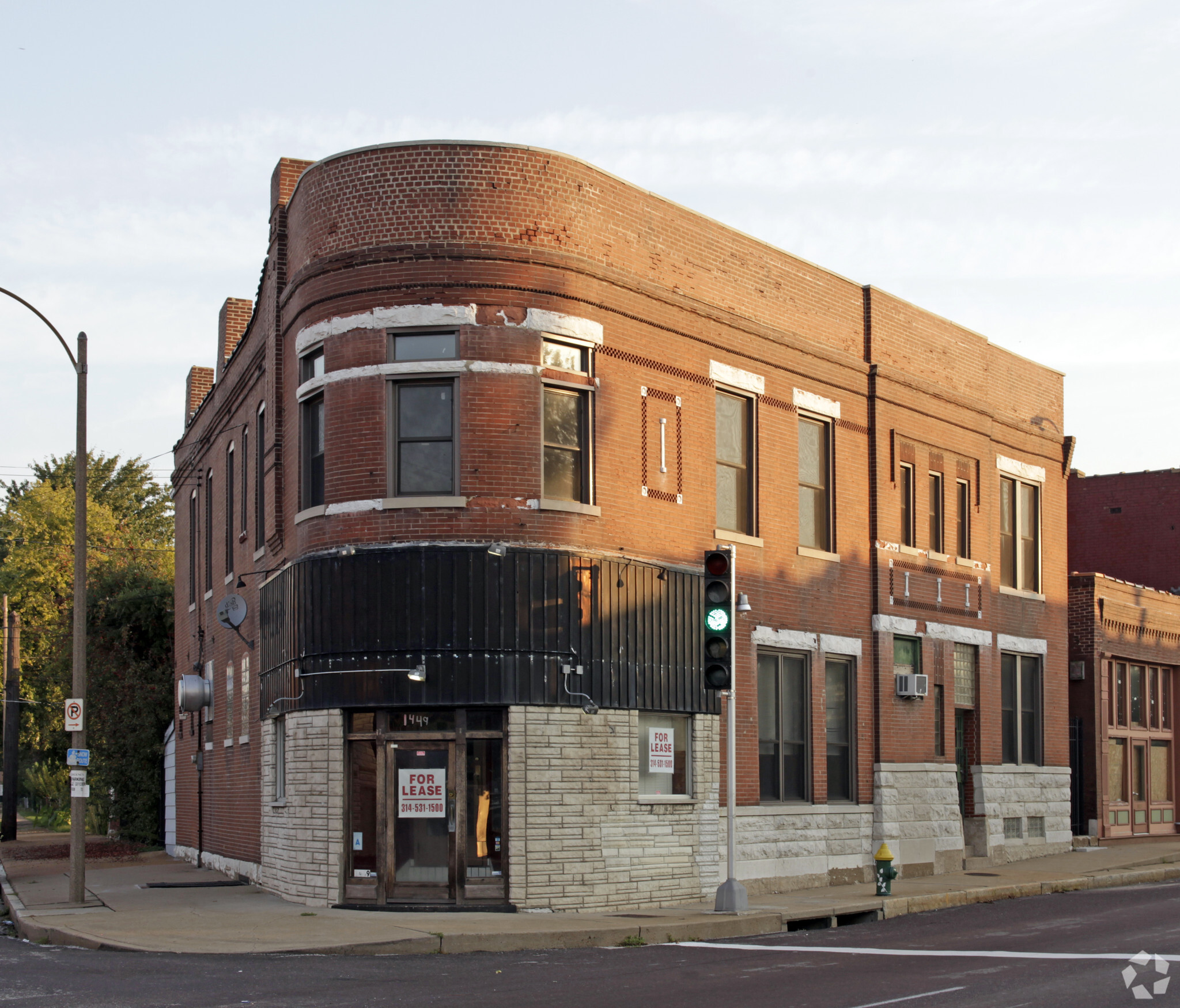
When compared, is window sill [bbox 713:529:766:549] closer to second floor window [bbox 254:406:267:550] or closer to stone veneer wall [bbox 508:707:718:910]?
stone veneer wall [bbox 508:707:718:910]

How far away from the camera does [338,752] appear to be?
1797 centimetres

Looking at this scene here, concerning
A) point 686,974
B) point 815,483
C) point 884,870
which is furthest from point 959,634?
point 686,974

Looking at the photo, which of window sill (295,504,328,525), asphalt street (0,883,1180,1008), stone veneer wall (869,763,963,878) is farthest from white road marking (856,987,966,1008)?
stone veneer wall (869,763,963,878)

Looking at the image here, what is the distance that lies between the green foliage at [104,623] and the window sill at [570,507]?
1594 centimetres

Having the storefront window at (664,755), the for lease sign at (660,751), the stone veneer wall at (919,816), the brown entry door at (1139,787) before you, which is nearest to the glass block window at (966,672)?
the stone veneer wall at (919,816)

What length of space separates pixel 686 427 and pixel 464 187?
467 centimetres

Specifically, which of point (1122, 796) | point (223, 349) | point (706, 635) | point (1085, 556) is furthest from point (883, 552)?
point (1085, 556)

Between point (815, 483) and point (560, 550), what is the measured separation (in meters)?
6.59

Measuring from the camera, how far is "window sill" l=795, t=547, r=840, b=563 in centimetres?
2269

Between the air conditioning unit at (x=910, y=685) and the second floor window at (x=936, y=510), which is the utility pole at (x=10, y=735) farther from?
→ the second floor window at (x=936, y=510)

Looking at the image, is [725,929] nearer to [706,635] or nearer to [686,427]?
[706,635]

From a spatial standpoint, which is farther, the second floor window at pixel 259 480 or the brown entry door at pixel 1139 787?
the brown entry door at pixel 1139 787

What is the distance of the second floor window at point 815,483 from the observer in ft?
76.1

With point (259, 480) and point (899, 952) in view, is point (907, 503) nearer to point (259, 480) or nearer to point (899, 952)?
point (259, 480)
